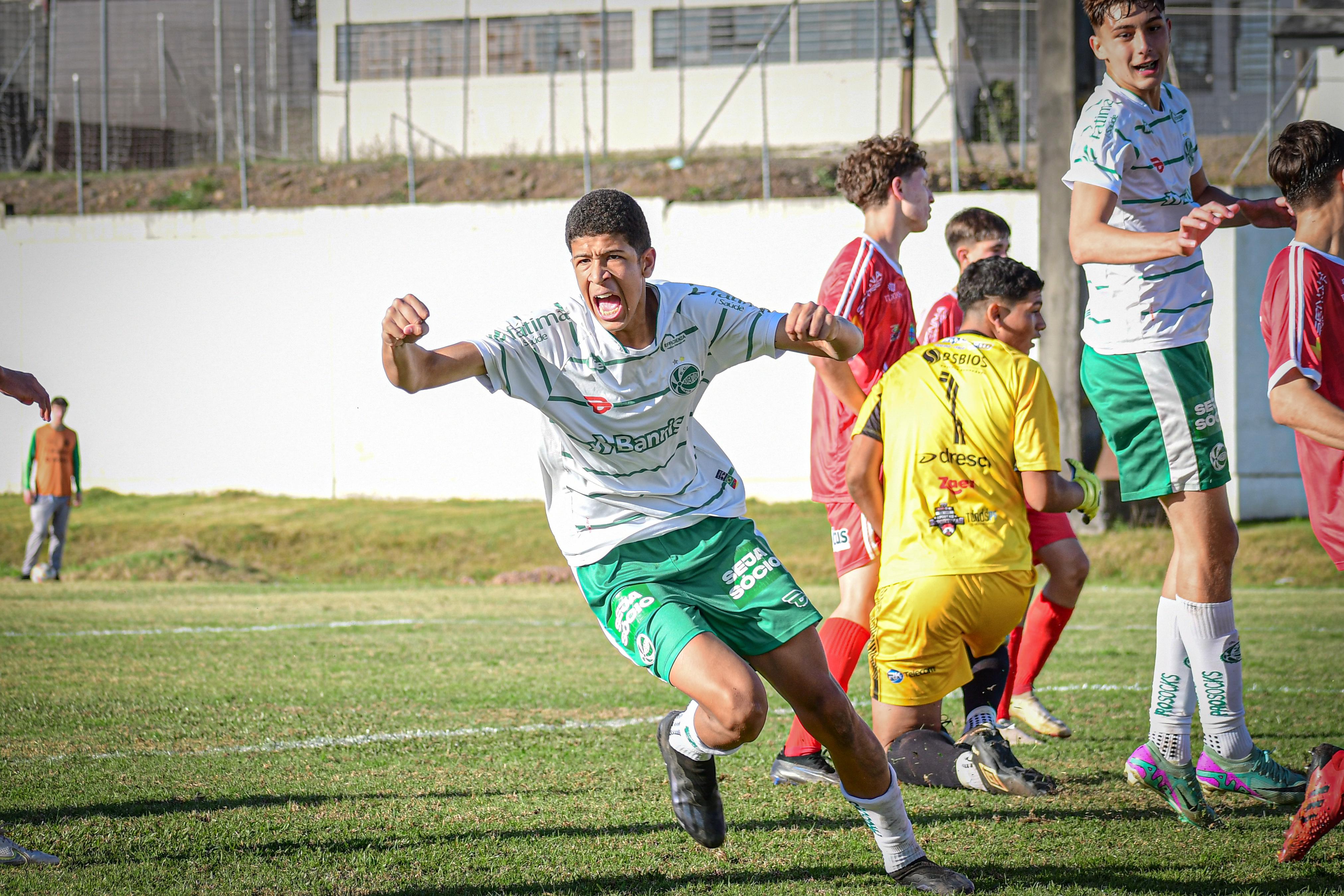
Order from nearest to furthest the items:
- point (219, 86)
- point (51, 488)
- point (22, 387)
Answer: point (22, 387), point (51, 488), point (219, 86)

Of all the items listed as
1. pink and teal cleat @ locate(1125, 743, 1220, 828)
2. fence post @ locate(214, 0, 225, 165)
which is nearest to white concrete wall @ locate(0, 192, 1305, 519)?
fence post @ locate(214, 0, 225, 165)

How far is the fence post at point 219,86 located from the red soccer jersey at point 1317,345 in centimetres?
2155

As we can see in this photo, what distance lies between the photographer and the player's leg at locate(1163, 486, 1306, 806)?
13.8 ft

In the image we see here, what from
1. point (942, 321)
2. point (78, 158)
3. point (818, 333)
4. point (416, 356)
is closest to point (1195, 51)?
point (78, 158)

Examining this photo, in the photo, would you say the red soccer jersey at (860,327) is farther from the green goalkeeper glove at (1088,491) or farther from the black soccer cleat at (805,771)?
the black soccer cleat at (805,771)

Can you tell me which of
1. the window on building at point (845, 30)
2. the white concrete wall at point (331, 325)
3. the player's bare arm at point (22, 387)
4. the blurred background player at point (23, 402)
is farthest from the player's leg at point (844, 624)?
the window on building at point (845, 30)

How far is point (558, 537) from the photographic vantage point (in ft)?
12.8

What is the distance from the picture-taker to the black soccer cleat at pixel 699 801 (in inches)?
146

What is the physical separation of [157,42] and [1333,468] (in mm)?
26862

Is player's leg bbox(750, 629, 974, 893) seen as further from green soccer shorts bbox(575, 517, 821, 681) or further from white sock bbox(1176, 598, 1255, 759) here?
white sock bbox(1176, 598, 1255, 759)

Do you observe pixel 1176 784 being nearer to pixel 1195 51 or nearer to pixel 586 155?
pixel 586 155

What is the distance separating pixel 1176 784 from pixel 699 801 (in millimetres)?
Result: 1650

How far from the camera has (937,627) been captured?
4.21 m

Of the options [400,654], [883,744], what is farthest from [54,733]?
[883,744]
